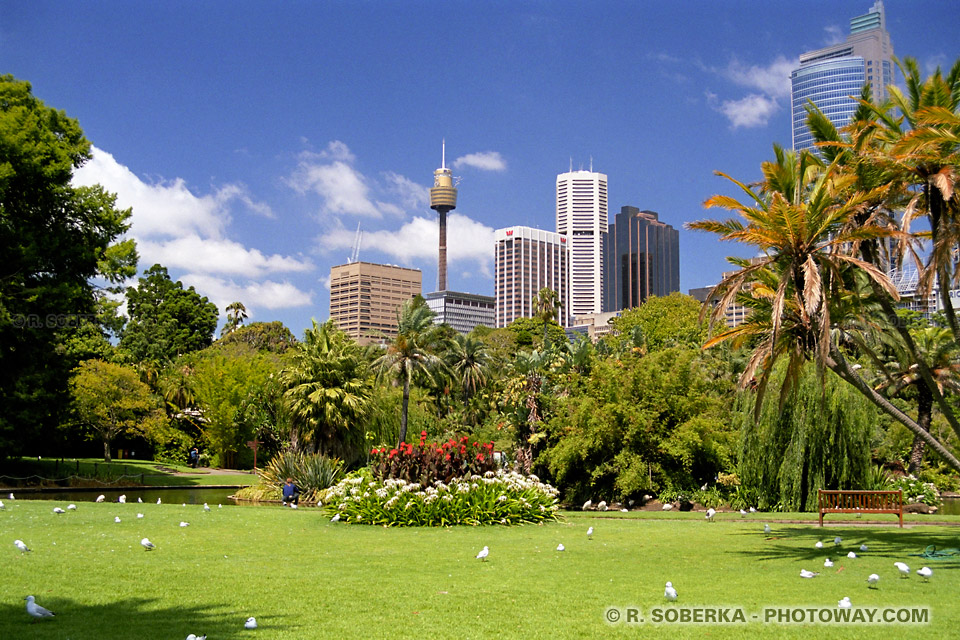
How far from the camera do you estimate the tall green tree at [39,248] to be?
2797cm

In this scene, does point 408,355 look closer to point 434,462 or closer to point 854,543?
point 434,462

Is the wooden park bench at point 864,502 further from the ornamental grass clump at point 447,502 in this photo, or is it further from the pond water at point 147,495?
the pond water at point 147,495

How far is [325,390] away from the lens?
3644cm

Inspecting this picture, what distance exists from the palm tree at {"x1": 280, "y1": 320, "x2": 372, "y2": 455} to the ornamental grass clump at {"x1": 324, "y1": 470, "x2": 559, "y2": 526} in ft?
62.5

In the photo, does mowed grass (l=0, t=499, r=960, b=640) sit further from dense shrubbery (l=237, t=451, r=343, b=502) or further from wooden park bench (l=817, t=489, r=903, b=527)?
dense shrubbery (l=237, t=451, r=343, b=502)

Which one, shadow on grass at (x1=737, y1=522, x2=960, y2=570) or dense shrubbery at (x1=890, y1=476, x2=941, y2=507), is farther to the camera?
dense shrubbery at (x1=890, y1=476, x2=941, y2=507)

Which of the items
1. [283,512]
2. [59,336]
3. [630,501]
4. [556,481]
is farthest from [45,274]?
[630,501]

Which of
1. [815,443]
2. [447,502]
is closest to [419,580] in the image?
[447,502]

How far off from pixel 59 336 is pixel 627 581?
3230 cm

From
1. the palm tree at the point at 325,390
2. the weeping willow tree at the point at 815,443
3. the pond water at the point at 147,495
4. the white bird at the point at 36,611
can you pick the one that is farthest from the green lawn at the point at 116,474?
the white bird at the point at 36,611

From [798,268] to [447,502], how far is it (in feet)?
28.0

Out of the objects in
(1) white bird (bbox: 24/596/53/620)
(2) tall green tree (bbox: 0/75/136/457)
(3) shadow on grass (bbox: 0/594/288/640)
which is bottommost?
(3) shadow on grass (bbox: 0/594/288/640)

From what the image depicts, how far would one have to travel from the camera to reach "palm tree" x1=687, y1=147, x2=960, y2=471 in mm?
12328

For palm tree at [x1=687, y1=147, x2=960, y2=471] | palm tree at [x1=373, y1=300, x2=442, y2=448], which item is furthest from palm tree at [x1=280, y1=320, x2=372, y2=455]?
palm tree at [x1=687, y1=147, x2=960, y2=471]
